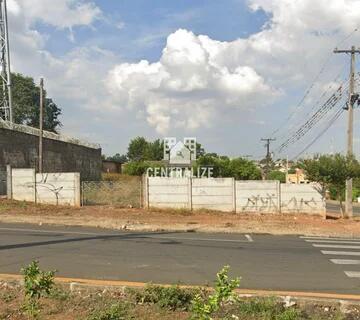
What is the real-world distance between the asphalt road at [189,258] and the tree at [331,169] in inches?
450

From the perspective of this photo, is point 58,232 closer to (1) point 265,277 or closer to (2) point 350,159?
(1) point 265,277

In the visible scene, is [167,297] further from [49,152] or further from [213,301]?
[49,152]

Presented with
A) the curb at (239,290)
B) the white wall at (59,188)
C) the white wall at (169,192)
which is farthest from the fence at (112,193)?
the curb at (239,290)

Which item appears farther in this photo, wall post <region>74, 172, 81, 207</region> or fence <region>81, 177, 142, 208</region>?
fence <region>81, 177, 142, 208</region>

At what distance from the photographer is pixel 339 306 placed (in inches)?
264

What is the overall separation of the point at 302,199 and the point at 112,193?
33.2ft

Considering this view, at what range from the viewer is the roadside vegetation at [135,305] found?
5.82 m

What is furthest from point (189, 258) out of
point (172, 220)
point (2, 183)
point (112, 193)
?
point (2, 183)

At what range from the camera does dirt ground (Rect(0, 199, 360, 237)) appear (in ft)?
67.3

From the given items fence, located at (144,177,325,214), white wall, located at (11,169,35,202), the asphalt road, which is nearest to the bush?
A: the asphalt road

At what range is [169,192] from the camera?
28.2 meters

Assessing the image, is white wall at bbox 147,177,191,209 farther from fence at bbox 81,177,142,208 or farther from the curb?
the curb

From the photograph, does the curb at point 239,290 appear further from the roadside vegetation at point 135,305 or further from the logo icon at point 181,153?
the logo icon at point 181,153

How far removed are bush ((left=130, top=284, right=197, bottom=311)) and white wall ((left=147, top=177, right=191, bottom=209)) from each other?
2117 centimetres
